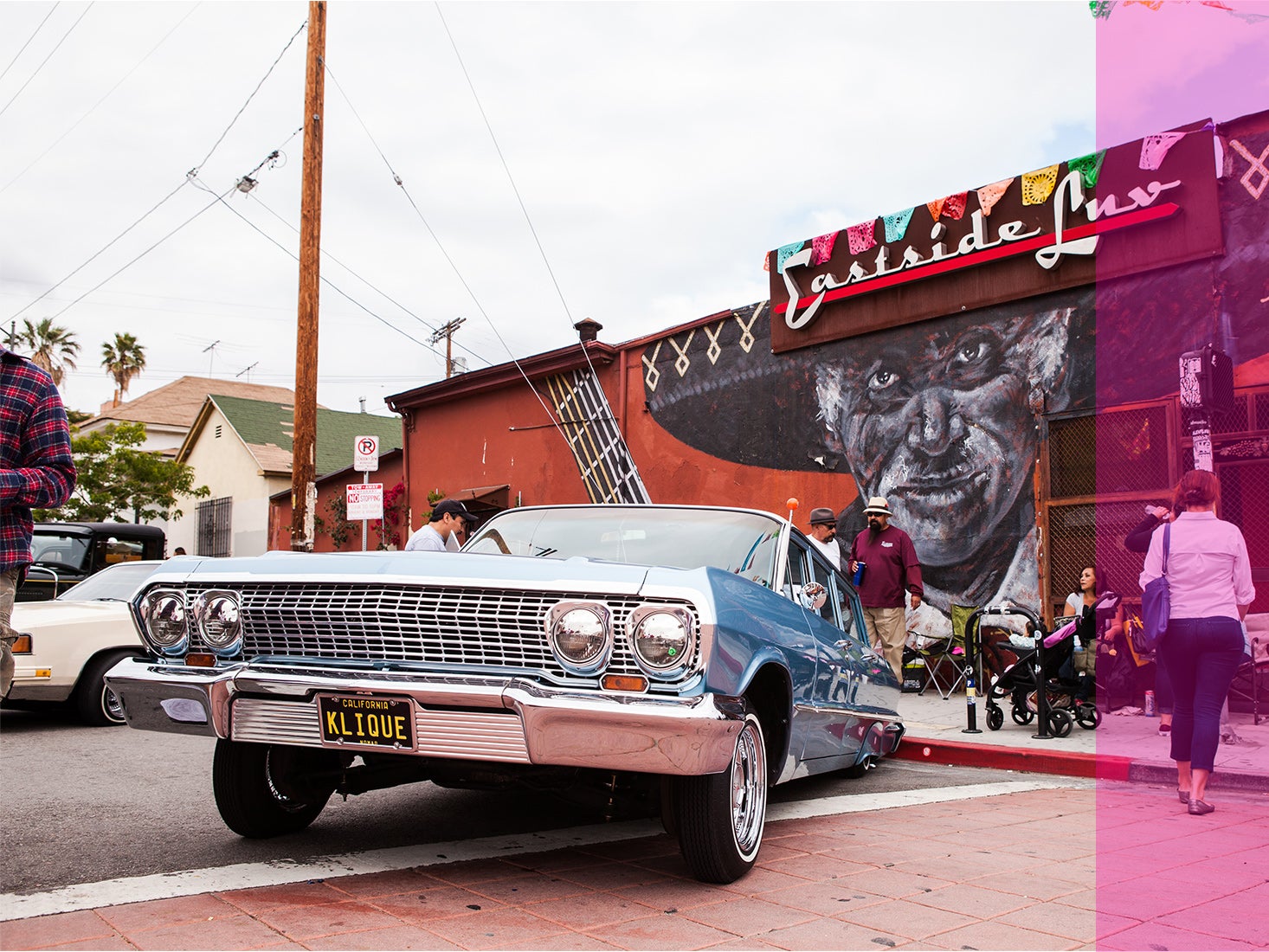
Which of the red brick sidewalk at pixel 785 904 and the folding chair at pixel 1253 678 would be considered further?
the folding chair at pixel 1253 678

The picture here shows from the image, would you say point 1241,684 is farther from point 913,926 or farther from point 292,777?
point 292,777

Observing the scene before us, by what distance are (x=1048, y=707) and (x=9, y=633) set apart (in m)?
6.63

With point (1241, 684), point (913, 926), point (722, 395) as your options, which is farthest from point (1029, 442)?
point (913, 926)

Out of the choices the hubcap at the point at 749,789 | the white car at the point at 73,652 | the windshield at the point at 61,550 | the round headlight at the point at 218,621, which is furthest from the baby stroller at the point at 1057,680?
the windshield at the point at 61,550

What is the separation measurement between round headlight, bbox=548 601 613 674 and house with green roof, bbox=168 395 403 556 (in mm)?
26518

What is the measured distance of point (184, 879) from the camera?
3564 mm

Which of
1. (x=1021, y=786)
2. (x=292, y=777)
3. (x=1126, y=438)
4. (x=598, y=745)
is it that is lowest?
(x=1021, y=786)

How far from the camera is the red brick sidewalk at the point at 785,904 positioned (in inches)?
118

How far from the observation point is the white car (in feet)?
25.0

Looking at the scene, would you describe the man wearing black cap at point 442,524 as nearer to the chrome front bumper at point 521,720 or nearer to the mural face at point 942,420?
the chrome front bumper at point 521,720

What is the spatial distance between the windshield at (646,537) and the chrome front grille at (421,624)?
1106mm

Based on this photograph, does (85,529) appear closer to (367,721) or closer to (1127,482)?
(367,721)

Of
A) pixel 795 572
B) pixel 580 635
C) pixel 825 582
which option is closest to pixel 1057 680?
pixel 825 582

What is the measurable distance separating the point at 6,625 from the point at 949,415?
353 inches
